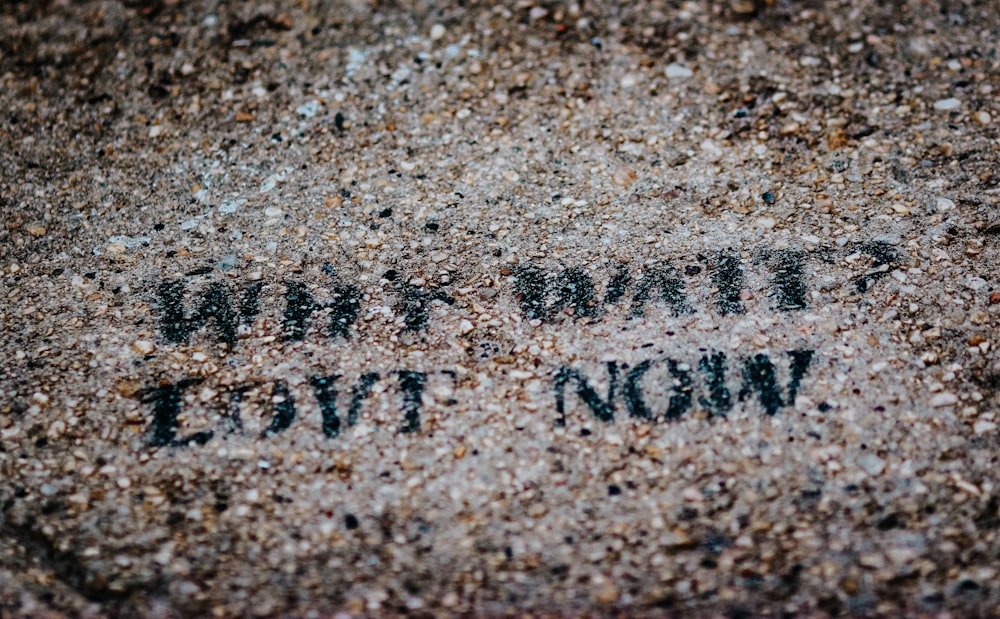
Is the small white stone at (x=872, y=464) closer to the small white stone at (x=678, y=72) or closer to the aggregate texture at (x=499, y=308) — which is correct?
the aggregate texture at (x=499, y=308)

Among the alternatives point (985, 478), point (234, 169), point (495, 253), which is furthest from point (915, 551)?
point (234, 169)

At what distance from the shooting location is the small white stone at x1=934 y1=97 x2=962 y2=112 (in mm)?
2975

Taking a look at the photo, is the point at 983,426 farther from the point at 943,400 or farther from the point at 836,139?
the point at 836,139

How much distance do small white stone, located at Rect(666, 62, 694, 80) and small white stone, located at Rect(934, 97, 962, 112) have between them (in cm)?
91

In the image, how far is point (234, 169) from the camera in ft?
9.82

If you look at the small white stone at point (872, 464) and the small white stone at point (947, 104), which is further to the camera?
the small white stone at point (947, 104)

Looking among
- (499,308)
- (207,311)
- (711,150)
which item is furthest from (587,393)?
(207,311)

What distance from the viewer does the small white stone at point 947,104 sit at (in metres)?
2.97

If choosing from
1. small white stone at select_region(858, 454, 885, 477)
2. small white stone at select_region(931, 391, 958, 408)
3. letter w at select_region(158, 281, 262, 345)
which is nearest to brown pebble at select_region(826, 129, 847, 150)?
small white stone at select_region(931, 391, 958, 408)

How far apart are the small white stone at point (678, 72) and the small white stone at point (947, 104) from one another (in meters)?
0.91

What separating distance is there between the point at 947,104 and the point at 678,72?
3.25 feet

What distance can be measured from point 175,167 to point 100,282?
1.83 feet

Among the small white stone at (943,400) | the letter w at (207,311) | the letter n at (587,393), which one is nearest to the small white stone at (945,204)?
the small white stone at (943,400)

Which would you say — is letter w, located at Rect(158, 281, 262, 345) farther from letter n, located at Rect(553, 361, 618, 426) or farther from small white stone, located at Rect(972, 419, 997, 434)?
small white stone, located at Rect(972, 419, 997, 434)
